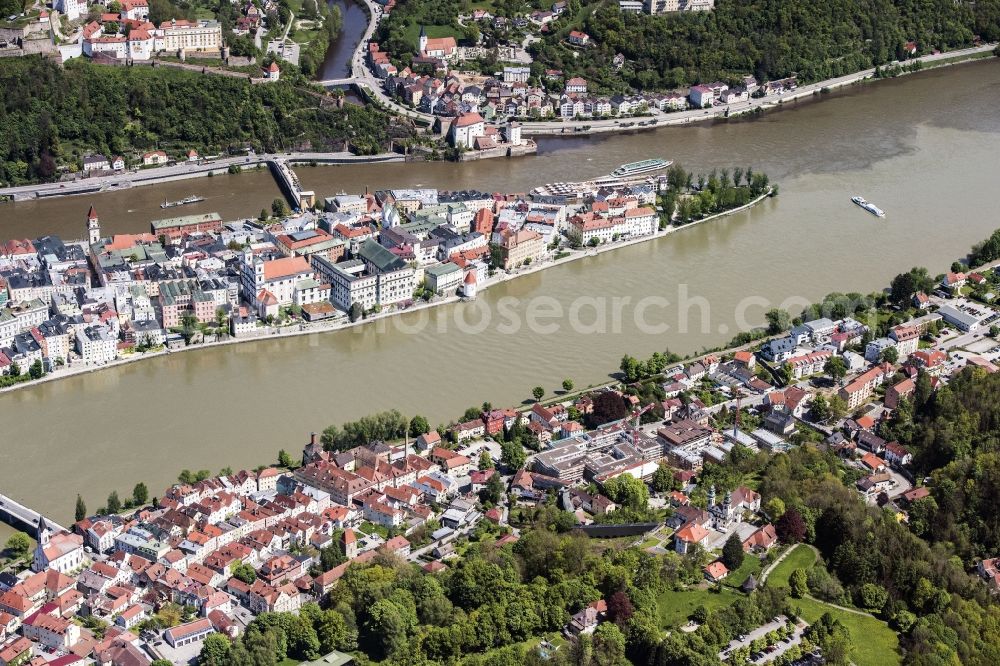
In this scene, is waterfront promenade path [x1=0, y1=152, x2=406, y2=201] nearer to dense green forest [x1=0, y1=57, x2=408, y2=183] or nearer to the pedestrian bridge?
dense green forest [x1=0, y1=57, x2=408, y2=183]

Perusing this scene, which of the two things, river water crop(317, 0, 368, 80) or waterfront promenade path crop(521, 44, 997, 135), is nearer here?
waterfront promenade path crop(521, 44, 997, 135)

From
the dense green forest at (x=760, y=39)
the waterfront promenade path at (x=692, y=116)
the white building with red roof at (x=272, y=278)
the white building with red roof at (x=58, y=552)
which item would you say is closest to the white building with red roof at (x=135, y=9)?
the waterfront promenade path at (x=692, y=116)

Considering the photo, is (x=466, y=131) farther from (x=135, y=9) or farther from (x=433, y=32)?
(x=135, y=9)

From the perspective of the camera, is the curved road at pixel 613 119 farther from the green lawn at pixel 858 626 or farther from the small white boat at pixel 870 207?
the green lawn at pixel 858 626

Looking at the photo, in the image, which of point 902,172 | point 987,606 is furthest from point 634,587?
point 902,172

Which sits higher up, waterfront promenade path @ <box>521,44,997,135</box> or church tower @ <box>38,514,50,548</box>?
waterfront promenade path @ <box>521,44,997,135</box>

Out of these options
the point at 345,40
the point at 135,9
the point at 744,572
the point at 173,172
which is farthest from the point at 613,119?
the point at 744,572

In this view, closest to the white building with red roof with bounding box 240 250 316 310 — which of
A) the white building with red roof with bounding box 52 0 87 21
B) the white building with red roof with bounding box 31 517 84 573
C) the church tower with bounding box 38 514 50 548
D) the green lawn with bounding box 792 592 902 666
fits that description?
the church tower with bounding box 38 514 50 548
